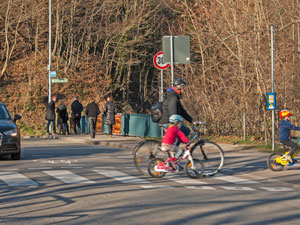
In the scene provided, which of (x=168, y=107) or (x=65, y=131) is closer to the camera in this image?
(x=168, y=107)

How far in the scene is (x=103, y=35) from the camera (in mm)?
Answer: 49156

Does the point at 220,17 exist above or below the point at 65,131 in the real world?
above

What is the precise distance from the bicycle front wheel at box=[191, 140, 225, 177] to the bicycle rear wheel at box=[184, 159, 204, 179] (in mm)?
110

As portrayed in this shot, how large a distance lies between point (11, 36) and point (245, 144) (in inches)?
1083

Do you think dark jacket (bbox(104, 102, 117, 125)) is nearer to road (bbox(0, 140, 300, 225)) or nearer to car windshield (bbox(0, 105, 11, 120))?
car windshield (bbox(0, 105, 11, 120))

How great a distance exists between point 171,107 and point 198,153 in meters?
1.16

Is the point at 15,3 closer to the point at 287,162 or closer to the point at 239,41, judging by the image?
the point at 239,41

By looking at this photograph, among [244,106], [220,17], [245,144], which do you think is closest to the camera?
[245,144]

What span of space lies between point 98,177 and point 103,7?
3532 cm

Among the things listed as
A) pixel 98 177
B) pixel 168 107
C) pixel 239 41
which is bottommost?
pixel 98 177

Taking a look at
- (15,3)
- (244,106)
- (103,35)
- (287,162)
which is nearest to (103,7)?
(103,35)

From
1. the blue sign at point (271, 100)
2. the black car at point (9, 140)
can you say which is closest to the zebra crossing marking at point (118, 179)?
the black car at point (9, 140)

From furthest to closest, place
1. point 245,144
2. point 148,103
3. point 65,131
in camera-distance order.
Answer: point 148,103 → point 65,131 → point 245,144

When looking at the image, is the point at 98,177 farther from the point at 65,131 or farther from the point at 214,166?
the point at 65,131
